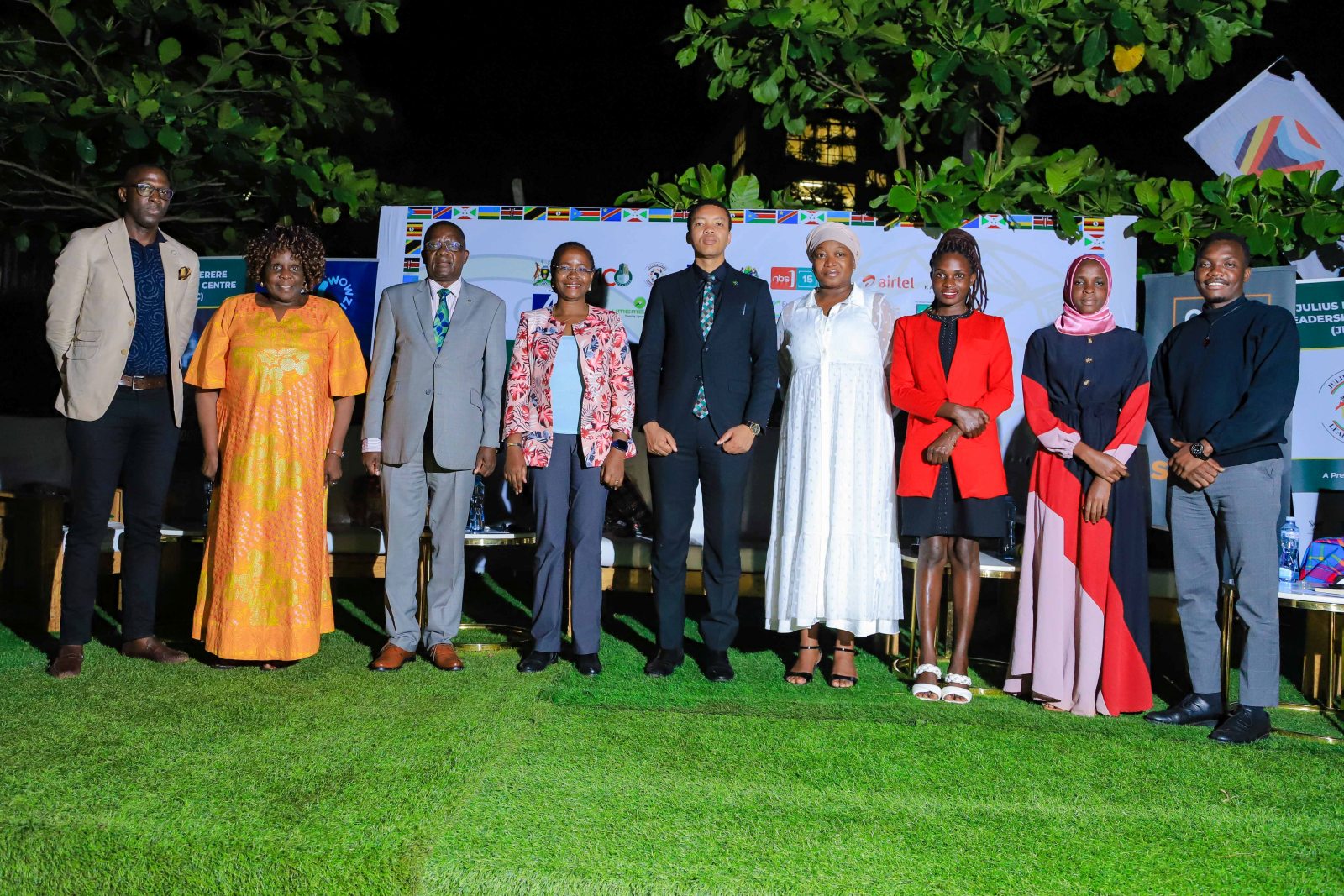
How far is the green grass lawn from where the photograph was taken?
2.30 m

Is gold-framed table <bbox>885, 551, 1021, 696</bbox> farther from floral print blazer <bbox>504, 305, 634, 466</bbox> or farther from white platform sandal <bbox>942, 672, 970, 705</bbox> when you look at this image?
floral print blazer <bbox>504, 305, 634, 466</bbox>

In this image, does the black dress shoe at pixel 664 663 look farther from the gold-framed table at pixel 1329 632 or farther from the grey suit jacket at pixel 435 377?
the gold-framed table at pixel 1329 632

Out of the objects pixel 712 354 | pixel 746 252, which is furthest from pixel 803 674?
pixel 746 252

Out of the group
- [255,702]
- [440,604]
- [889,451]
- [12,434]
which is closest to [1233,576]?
[889,451]

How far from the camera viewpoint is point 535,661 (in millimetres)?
4098

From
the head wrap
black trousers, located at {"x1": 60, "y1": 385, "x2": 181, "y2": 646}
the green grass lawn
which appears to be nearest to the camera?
the green grass lawn

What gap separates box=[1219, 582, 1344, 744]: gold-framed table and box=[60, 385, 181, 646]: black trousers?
380 cm

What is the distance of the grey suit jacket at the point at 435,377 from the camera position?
403cm

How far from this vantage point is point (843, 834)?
2535 millimetres

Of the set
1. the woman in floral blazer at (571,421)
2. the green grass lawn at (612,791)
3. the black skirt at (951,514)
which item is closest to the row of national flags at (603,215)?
the woman in floral blazer at (571,421)

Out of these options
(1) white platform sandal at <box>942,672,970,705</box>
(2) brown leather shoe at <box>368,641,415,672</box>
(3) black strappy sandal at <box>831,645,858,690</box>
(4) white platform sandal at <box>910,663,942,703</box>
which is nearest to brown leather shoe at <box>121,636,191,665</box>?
(2) brown leather shoe at <box>368,641,415,672</box>

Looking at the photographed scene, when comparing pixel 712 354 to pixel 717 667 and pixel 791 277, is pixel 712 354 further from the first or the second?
pixel 791 277

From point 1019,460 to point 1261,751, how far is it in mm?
1831

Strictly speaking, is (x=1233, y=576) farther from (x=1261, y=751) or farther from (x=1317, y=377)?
(x=1317, y=377)
